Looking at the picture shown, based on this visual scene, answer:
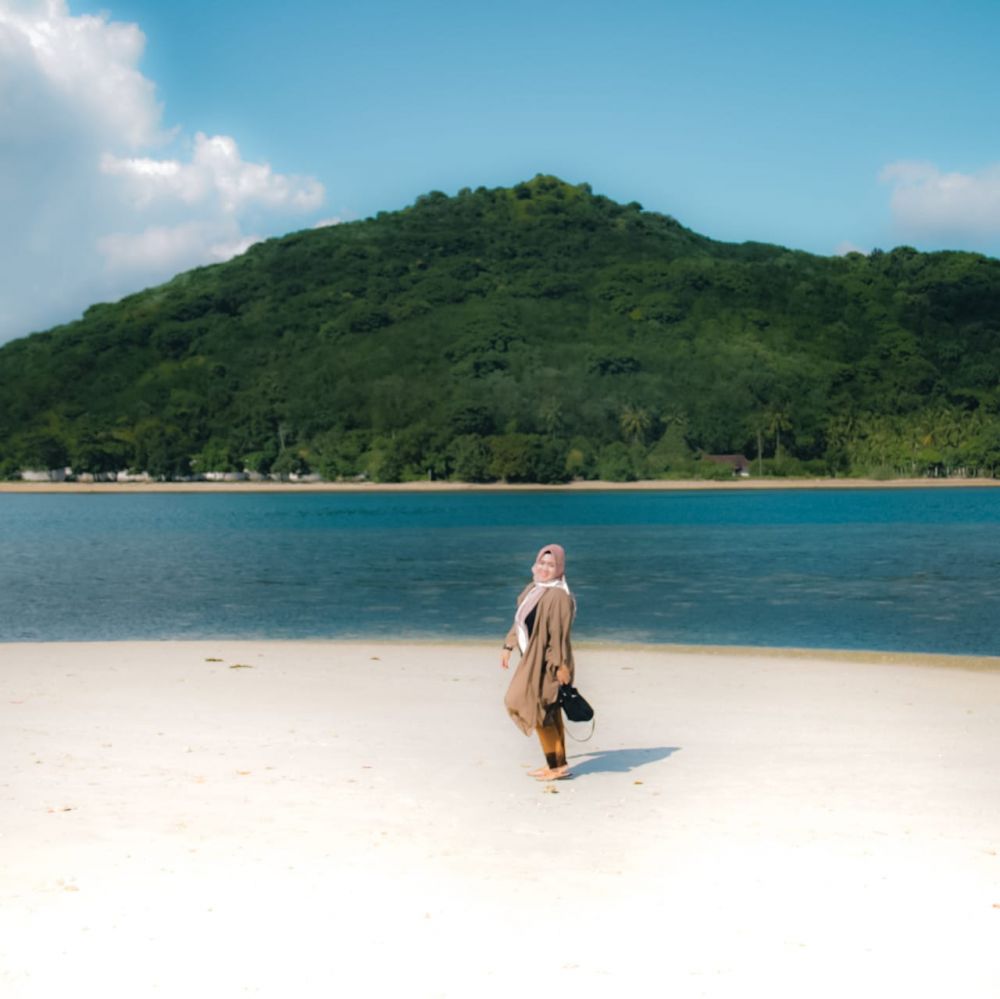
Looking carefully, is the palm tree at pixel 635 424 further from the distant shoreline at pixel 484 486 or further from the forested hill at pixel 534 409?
the distant shoreline at pixel 484 486

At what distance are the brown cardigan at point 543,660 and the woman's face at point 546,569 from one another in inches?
3.4

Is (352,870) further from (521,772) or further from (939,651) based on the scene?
(939,651)

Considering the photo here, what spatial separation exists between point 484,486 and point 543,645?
143911 mm

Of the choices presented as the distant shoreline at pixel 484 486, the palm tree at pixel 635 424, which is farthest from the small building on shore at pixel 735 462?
the palm tree at pixel 635 424

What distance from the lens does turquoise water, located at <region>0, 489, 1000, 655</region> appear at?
23.5 metres

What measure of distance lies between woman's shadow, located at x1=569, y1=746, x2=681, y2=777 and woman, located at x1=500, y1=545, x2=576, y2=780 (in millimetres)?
897

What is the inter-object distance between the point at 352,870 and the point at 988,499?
119816mm

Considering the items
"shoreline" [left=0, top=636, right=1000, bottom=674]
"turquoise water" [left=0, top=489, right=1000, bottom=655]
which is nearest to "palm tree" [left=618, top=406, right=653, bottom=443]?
"turquoise water" [left=0, top=489, right=1000, bottom=655]

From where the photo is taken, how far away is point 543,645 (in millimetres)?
9000

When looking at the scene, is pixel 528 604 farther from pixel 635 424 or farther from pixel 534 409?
pixel 534 409

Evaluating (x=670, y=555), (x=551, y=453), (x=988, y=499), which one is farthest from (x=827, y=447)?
(x=670, y=555)

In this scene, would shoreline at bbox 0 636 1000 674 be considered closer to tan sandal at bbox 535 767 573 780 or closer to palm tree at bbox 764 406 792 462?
tan sandal at bbox 535 767 573 780

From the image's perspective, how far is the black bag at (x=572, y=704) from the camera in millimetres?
8977

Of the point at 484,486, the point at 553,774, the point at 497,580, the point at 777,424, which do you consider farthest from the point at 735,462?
the point at 553,774
